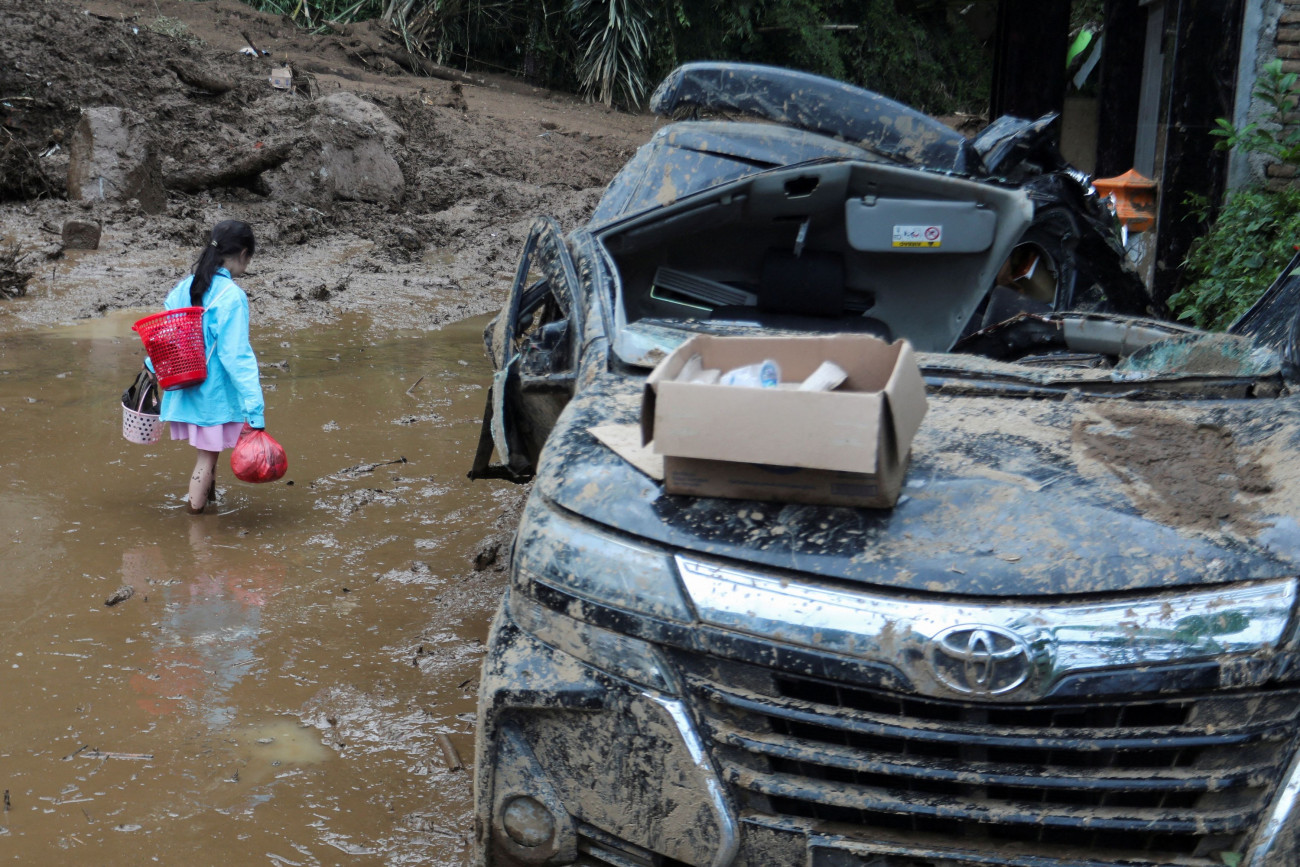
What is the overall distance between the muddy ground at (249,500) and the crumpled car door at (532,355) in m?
0.75

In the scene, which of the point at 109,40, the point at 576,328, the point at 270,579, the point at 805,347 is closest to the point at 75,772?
the point at 270,579

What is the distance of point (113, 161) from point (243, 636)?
9.54 m

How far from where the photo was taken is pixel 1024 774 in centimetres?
190

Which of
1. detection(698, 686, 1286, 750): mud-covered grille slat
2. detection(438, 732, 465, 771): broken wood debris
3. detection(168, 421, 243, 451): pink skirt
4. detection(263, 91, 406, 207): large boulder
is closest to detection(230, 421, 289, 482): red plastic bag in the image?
detection(168, 421, 243, 451): pink skirt

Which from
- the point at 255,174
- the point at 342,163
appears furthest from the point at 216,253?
the point at 342,163

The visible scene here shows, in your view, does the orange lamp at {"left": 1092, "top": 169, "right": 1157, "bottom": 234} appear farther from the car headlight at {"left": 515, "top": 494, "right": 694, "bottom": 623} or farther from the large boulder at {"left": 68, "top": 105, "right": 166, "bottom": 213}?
the large boulder at {"left": 68, "top": 105, "right": 166, "bottom": 213}

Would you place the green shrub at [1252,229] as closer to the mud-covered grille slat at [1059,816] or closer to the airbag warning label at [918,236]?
the airbag warning label at [918,236]

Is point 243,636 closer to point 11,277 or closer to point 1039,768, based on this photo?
point 1039,768

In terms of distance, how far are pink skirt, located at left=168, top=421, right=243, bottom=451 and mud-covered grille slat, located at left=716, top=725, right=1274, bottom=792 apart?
3950 millimetres

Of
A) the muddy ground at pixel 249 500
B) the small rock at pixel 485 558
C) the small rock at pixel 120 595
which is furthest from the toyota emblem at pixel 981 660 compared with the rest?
the small rock at pixel 120 595

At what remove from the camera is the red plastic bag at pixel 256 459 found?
4898 millimetres

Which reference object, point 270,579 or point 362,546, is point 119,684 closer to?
point 270,579

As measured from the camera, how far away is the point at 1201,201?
8.11 meters

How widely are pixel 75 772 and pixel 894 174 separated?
3.10 m
